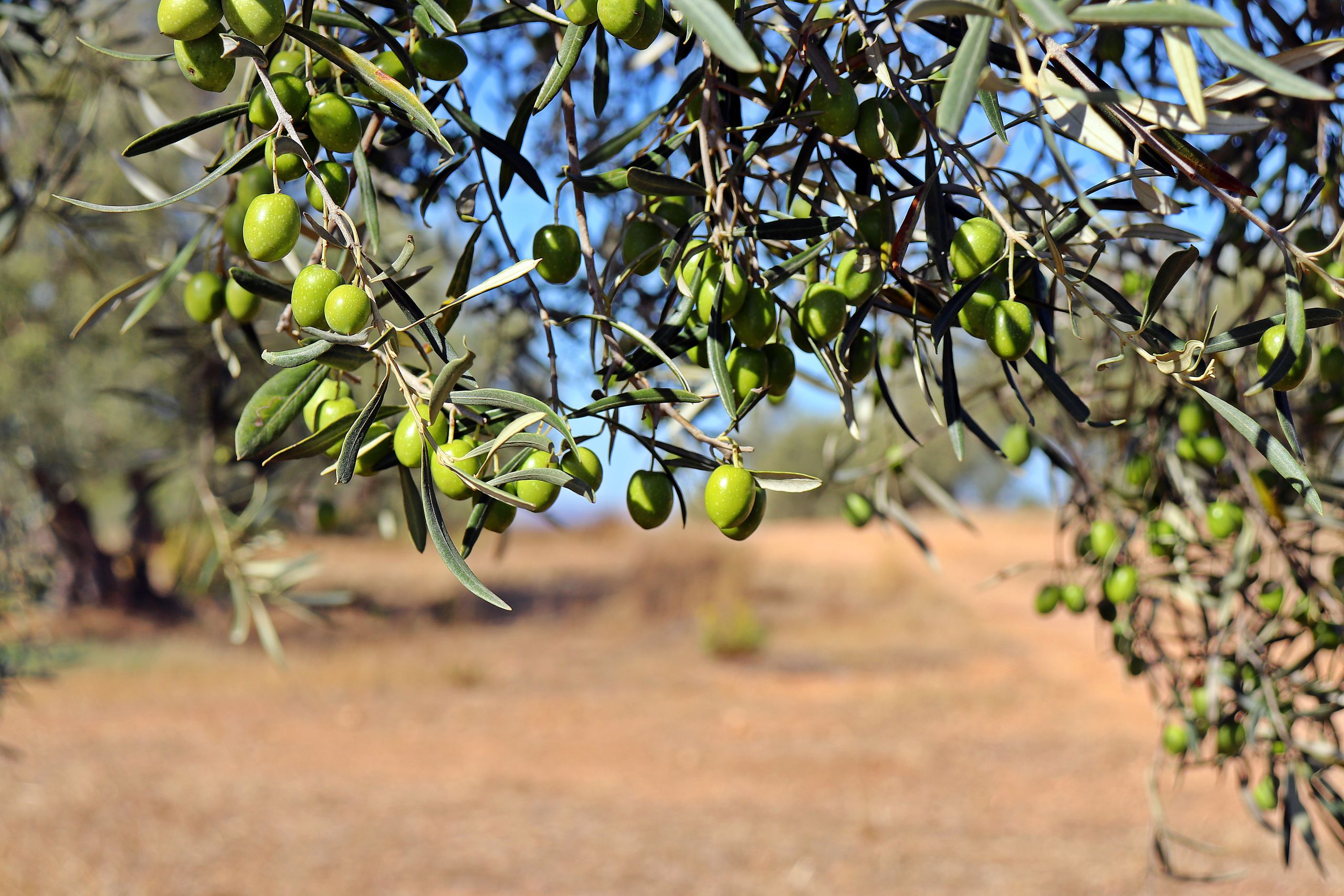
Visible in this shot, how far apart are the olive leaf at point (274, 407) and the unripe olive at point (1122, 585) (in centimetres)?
104

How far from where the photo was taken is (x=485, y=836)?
16.8 feet

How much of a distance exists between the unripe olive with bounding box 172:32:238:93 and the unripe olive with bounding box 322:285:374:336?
13cm

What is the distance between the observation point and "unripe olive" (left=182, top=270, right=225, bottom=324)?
805mm

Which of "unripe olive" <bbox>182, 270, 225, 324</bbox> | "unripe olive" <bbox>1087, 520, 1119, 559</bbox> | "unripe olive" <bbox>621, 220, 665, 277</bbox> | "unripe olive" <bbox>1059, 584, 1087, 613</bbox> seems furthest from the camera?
"unripe olive" <bbox>1059, 584, 1087, 613</bbox>

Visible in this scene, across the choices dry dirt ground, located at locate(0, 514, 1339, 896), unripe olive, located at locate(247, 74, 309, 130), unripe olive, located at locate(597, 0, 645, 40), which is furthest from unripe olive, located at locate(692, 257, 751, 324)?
dry dirt ground, located at locate(0, 514, 1339, 896)

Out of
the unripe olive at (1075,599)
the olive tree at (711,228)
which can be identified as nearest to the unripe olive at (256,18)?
the olive tree at (711,228)

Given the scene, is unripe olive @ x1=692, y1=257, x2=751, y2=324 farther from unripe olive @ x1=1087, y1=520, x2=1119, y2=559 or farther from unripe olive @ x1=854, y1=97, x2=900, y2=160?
unripe olive @ x1=1087, y1=520, x2=1119, y2=559

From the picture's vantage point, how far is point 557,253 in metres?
0.66

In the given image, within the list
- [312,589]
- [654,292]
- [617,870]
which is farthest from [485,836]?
[312,589]

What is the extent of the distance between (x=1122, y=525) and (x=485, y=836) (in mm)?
4494

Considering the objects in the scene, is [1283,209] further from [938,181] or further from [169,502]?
[169,502]

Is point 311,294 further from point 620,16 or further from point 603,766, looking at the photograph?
point 603,766

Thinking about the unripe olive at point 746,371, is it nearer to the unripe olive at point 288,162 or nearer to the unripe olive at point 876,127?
the unripe olive at point 876,127

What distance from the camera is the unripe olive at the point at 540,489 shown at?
1.72 feet
